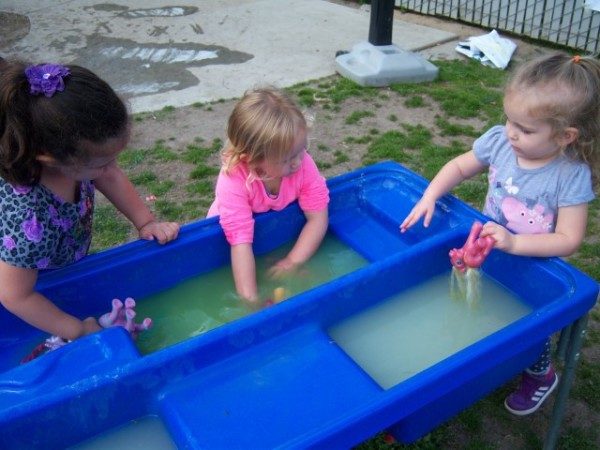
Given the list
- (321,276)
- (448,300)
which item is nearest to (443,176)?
(448,300)

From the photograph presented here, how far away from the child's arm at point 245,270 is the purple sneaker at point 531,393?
32.9 inches

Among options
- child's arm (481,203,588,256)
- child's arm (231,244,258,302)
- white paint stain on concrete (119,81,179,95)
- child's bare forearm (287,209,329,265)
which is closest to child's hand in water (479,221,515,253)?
child's arm (481,203,588,256)

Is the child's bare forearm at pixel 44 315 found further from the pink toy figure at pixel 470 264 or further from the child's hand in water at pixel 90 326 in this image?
the pink toy figure at pixel 470 264

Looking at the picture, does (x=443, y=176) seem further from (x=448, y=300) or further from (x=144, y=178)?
(x=144, y=178)

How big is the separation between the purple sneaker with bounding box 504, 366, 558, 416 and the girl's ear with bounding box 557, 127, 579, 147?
68 centimetres

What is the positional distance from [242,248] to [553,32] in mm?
3883

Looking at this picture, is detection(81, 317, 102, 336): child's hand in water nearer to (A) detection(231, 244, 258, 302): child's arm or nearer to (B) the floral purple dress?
(B) the floral purple dress

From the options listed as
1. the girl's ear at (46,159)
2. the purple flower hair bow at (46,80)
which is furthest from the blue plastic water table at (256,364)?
the purple flower hair bow at (46,80)

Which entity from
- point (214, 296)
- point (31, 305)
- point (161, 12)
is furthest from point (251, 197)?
point (161, 12)

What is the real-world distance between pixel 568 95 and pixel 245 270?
1013mm

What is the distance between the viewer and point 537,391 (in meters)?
1.76

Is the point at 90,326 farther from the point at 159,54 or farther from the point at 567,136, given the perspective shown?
the point at 159,54

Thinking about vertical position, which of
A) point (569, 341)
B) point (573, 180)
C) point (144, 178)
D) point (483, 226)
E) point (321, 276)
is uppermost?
point (573, 180)

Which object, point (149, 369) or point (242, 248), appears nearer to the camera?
point (149, 369)
